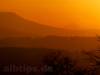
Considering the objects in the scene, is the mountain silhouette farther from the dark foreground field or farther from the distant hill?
the dark foreground field

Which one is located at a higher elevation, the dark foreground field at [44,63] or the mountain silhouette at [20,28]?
the mountain silhouette at [20,28]

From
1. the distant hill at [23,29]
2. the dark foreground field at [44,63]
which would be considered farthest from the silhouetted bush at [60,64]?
the distant hill at [23,29]

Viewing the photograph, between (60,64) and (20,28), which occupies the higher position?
(20,28)

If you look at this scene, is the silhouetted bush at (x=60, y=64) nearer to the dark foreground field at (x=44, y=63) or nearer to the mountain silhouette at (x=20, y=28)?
the dark foreground field at (x=44, y=63)

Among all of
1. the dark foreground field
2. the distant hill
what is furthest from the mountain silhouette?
the dark foreground field

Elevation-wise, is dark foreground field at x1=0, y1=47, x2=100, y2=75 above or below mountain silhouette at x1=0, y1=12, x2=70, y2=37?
below

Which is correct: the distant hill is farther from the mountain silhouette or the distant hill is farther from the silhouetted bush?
the silhouetted bush

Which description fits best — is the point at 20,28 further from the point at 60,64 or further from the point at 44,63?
the point at 60,64

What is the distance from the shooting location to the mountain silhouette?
8.53ft

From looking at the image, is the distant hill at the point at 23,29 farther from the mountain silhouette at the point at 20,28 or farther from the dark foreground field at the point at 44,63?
the dark foreground field at the point at 44,63

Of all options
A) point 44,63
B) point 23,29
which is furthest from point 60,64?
point 23,29

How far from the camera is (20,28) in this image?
262cm

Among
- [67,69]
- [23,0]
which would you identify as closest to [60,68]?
[67,69]

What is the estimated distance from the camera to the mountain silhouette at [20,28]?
2600 millimetres
